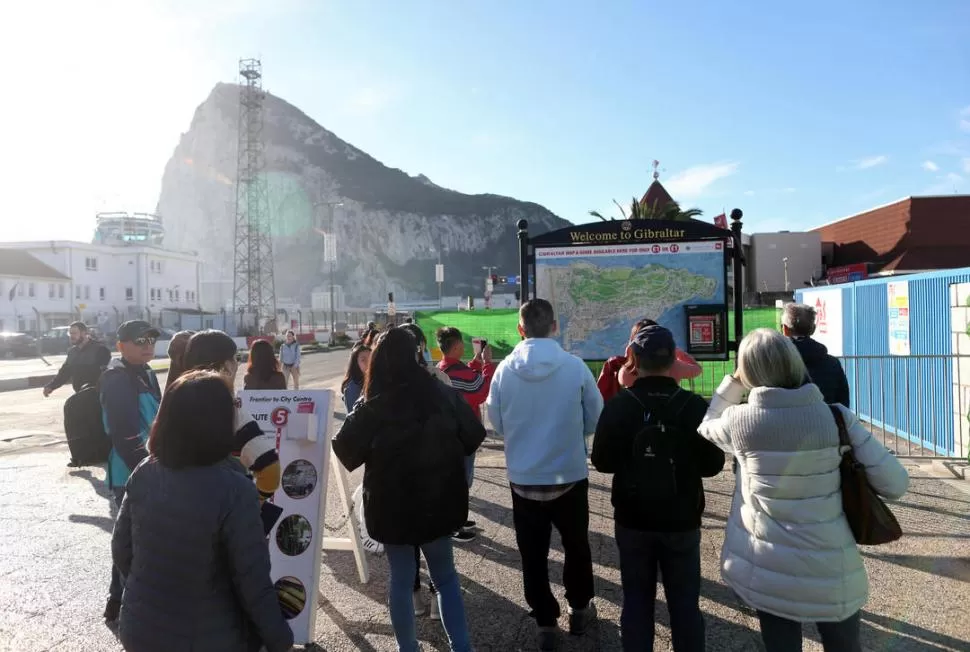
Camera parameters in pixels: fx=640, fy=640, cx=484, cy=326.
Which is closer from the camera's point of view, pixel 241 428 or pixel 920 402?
pixel 241 428

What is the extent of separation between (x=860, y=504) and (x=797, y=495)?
0.85 ft

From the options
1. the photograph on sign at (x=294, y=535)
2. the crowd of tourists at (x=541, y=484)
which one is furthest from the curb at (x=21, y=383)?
the crowd of tourists at (x=541, y=484)

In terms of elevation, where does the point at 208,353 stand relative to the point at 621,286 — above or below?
below

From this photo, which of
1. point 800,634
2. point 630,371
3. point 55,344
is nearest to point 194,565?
point 800,634

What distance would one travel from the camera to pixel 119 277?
220ft

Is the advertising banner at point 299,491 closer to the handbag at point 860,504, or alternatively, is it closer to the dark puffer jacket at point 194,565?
the dark puffer jacket at point 194,565

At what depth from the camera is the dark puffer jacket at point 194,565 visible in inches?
83.9

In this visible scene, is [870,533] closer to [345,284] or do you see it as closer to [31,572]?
[31,572]

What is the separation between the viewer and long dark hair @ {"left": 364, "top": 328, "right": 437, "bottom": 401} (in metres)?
3.11

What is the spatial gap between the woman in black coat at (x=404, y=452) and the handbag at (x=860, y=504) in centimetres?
166

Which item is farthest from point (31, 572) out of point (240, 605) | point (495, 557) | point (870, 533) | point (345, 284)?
point (345, 284)

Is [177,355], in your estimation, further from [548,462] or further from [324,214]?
[324,214]

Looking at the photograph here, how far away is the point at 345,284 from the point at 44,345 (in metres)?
112

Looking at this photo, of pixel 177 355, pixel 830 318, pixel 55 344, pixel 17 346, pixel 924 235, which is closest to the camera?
pixel 177 355
